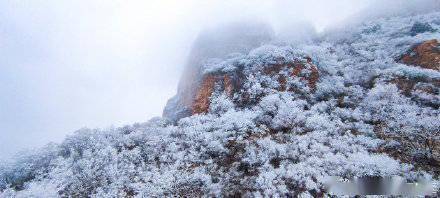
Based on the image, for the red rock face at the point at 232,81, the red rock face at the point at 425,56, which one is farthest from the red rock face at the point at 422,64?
the red rock face at the point at 232,81

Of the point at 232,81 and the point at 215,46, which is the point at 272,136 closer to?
the point at 232,81

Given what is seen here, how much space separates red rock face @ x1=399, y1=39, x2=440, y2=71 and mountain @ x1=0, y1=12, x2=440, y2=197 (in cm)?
7

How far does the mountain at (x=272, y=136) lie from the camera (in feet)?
44.6

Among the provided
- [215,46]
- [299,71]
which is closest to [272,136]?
[299,71]

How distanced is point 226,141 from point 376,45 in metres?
15.3

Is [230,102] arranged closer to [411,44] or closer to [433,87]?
[433,87]

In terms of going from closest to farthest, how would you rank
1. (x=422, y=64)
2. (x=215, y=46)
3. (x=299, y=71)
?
(x=422, y=64)
(x=299, y=71)
(x=215, y=46)

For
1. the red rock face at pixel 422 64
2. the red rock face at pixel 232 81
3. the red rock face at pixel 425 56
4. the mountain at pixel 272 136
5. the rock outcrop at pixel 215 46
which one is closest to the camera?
the mountain at pixel 272 136

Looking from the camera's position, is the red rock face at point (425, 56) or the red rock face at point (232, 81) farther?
the red rock face at point (232, 81)

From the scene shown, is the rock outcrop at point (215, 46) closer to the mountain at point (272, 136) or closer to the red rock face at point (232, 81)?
the red rock face at point (232, 81)

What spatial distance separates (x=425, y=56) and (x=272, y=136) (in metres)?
10.2

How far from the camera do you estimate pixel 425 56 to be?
2103cm

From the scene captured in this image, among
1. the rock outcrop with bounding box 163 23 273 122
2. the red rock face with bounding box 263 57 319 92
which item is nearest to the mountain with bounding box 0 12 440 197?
the red rock face with bounding box 263 57 319 92

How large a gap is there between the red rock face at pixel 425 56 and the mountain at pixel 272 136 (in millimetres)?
67
